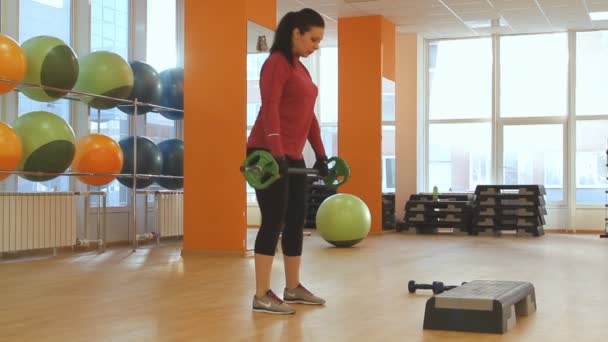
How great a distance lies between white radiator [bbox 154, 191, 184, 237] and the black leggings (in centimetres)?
484

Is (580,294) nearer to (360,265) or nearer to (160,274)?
→ (360,265)

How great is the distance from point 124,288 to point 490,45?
8657 mm

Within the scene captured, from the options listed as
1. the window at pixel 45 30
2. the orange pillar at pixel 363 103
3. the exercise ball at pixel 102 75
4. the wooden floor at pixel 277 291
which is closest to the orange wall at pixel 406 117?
the orange pillar at pixel 363 103

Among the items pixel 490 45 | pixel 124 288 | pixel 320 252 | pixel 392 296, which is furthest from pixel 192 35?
pixel 490 45

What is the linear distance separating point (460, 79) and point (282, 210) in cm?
900

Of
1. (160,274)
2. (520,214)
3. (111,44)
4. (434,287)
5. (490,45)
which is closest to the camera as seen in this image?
(434,287)

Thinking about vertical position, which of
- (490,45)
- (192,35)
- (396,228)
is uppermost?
(490,45)

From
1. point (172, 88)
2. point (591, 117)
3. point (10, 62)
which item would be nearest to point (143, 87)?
point (172, 88)

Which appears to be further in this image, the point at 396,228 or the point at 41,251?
the point at 396,228

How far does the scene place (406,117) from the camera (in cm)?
1182

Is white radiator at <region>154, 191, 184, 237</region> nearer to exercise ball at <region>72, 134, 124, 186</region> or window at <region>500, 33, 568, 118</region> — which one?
exercise ball at <region>72, 134, 124, 186</region>

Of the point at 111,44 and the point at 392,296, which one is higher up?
the point at 111,44

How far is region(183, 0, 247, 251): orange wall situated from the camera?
6.68 m

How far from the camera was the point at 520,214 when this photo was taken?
10.1 metres
